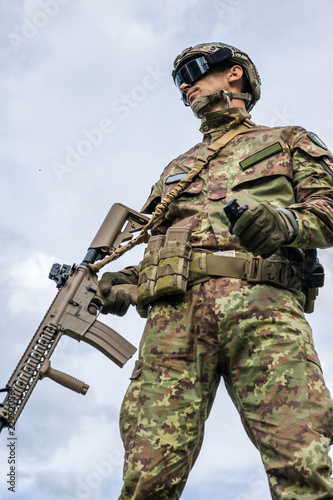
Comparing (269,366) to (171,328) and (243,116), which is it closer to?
(171,328)

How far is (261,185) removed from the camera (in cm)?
378

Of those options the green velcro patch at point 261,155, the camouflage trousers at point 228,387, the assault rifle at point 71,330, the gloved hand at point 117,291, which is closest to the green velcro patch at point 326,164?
the green velcro patch at point 261,155

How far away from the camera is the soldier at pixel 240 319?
122 inches

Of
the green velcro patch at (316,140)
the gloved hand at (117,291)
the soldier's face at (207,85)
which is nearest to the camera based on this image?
the green velcro patch at (316,140)

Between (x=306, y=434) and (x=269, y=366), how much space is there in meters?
0.38

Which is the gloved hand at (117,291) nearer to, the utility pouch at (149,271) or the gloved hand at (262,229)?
the utility pouch at (149,271)

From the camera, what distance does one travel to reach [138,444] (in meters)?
3.28

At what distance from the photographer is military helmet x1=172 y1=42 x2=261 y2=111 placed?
4.34 meters

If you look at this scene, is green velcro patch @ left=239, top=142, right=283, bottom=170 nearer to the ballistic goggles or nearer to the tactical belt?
the tactical belt

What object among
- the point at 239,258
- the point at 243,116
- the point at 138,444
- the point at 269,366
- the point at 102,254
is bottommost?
the point at 138,444

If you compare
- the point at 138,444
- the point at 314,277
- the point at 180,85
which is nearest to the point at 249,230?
the point at 314,277

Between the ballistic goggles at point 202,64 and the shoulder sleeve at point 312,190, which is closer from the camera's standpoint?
the shoulder sleeve at point 312,190

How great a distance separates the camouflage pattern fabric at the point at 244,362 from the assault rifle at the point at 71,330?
4.50 ft

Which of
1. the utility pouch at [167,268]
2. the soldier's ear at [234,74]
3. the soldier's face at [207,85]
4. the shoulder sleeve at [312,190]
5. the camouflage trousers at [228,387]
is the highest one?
the soldier's ear at [234,74]
